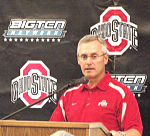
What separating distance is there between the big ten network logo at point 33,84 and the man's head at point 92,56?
0.74 meters

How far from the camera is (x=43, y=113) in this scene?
3.88m

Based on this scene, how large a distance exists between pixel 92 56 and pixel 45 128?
1001mm

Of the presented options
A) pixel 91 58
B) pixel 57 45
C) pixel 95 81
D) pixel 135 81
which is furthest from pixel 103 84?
pixel 57 45

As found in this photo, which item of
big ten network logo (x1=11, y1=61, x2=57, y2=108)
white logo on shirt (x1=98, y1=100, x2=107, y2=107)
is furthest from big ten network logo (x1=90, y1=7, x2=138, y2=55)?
white logo on shirt (x1=98, y1=100, x2=107, y2=107)

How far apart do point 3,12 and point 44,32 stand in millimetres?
453

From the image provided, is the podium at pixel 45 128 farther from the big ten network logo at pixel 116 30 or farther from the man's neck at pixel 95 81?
the big ten network logo at pixel 116 30

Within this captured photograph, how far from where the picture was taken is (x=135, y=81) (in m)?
3.72

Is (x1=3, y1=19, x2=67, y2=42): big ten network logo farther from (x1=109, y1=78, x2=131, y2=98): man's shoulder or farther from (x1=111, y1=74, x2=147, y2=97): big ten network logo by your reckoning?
(x1=109, y1=78, x2=131, y2=98): man's shoulder

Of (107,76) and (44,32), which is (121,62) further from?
(44,32)

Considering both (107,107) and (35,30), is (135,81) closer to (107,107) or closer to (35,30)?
(107,107)

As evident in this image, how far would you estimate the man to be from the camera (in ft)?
9.93

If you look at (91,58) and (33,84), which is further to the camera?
(33,84)

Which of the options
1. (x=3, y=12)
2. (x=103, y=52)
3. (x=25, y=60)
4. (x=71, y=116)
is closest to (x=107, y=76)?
(x=103, y=52)

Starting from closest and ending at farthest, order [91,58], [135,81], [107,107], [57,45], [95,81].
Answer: [107,107] < [91,58] < [95,81] < [135,81] < [57,45]
